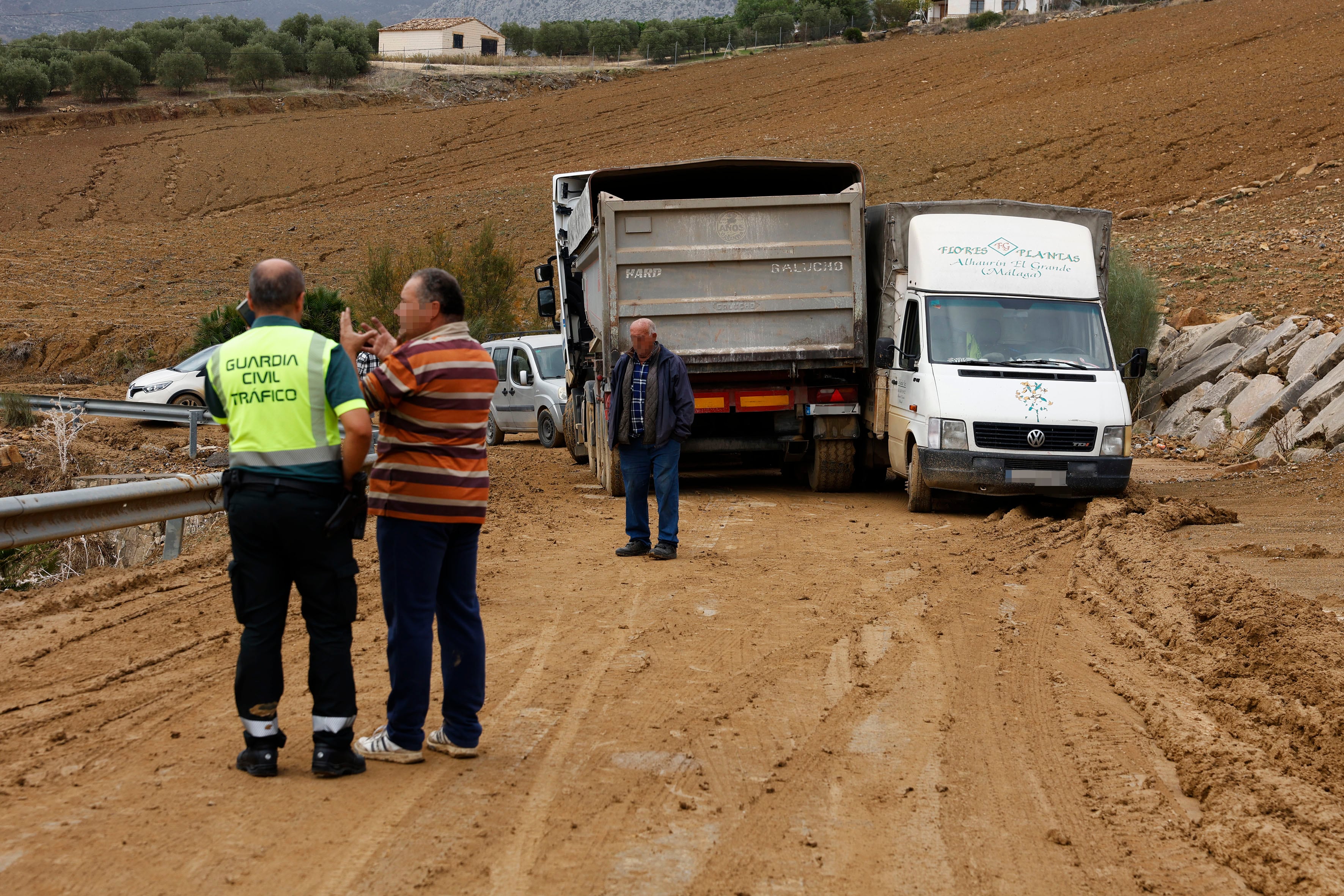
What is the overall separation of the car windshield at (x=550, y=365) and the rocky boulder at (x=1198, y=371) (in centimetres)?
945

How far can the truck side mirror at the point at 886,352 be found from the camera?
13.2m

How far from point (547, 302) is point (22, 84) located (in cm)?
5329

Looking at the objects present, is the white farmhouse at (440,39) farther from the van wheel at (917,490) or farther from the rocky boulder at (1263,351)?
the van wheel at (917,490)

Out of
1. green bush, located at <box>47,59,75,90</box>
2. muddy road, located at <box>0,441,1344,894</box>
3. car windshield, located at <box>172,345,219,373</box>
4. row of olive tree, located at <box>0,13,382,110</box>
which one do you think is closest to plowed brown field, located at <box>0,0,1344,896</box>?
muddy road, located at <box>0,441,1344,894</box>

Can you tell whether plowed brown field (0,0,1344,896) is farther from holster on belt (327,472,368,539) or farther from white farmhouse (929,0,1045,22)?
white farmhouse (929,0,1045,22)

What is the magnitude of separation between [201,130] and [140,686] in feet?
192

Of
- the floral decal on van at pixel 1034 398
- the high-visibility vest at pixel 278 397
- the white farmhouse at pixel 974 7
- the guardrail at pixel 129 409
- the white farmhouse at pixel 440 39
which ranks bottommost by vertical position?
the guardrail at pixel 129 409

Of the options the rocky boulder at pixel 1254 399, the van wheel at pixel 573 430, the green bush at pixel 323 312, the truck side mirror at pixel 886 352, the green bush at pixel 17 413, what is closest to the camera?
the truck side mirror at pixel 886 352

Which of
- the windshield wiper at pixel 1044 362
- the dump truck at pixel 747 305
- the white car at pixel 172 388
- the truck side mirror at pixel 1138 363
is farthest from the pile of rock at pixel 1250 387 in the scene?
the white car at pixel 172 388

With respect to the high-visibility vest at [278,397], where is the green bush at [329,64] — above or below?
above

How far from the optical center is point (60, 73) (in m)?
64.2

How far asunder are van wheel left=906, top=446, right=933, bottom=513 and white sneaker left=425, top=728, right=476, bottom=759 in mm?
8175

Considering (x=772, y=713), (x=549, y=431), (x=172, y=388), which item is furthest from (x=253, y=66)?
(x=772, y=713)

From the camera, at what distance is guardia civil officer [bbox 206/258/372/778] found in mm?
4465
